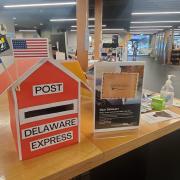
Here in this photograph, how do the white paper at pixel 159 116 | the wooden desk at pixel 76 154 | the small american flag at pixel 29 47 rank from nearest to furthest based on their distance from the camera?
the wooden desk at pixel 76 154
the white paper at pixel 159 116
the small american flag at pixel 29 47

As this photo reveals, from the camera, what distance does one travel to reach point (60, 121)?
0.65m

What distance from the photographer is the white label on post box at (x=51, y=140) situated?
0.61 metres

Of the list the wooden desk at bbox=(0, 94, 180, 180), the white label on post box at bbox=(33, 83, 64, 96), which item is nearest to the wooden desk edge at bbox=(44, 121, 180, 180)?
the wooden desk at bbox=(0, 94, 180, 180)

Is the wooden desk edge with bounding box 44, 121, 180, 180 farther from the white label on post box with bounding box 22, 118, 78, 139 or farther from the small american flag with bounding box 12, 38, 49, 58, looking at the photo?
the small american flag with bounding box 12, 38, 49, 58

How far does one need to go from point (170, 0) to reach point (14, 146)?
295 inches

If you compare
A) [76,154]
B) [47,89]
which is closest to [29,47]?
[47,89]

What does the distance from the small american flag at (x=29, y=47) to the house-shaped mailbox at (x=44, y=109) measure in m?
0.80

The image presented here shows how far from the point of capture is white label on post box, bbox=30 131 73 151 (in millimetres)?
614

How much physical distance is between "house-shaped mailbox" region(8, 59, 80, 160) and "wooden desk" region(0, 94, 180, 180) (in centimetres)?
4

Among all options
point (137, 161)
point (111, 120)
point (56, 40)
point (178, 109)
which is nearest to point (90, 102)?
point (111, 120)

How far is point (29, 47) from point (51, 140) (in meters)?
0.92

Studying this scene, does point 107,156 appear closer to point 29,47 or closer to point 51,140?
point 51,140

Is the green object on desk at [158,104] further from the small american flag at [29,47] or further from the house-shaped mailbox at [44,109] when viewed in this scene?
the small american flag at [29,47]

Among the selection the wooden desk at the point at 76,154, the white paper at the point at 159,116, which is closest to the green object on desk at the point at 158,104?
the white paper at the point at 159,116
